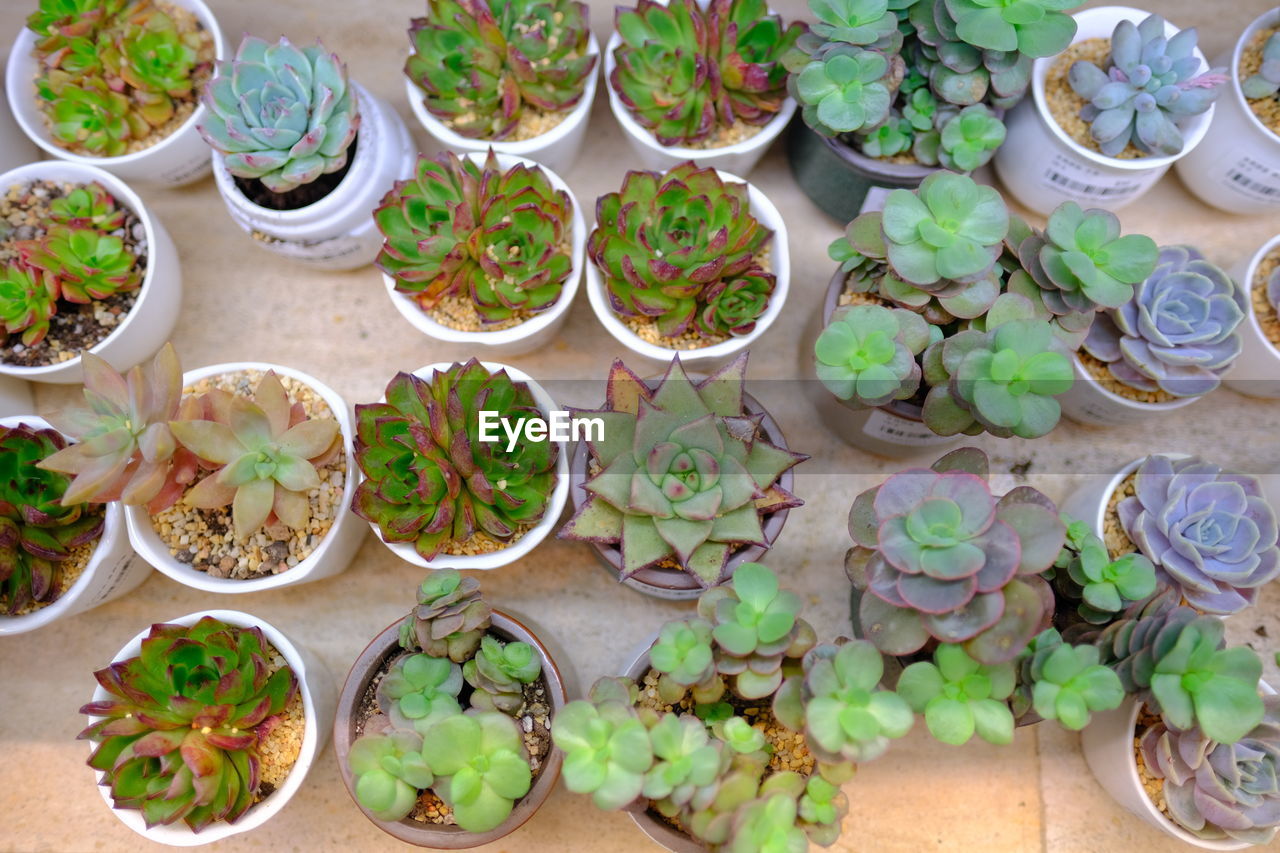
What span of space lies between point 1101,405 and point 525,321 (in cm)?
93

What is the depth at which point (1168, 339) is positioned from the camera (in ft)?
4.34

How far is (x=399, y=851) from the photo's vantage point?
142 centimetres

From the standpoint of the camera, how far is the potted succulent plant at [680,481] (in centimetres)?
113

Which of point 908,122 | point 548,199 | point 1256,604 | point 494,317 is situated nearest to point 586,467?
point 494,317

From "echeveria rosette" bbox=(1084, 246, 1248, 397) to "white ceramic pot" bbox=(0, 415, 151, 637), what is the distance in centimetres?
151

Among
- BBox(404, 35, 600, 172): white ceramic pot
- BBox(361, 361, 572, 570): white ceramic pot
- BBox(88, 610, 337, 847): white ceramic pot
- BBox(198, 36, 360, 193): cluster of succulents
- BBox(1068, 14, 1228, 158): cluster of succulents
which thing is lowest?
BBox(88, 610, 337, 847): white ceramic pot

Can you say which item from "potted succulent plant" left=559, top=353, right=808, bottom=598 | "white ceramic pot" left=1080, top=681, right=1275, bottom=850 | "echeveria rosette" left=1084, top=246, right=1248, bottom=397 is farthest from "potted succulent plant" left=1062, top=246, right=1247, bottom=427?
"potted succulent plant" left=559, top=353, right=808, bottom=598

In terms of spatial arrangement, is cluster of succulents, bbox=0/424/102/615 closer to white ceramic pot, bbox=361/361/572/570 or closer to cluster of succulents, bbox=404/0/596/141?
white ceramic pot, bbox=361/361/572/570

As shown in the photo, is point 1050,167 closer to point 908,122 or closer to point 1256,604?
point 908,122

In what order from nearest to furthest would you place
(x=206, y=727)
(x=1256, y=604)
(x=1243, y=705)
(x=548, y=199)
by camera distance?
(x=1243, y=705), (x=206, y=727), (x=548, y=199), (x=1256, y=604)

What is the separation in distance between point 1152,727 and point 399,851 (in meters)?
1.13

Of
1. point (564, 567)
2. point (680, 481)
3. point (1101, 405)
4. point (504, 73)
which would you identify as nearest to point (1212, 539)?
point (1101, 405)

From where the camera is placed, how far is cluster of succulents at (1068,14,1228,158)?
141cm

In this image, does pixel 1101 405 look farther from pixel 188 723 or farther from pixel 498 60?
pixel 188 723
